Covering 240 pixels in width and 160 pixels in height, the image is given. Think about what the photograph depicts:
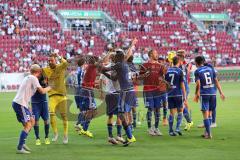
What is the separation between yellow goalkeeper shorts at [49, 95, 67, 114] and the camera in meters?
16.0

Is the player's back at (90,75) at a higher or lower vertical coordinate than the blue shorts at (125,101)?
higher

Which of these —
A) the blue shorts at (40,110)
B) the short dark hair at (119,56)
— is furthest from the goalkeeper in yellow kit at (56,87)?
the short dark hair at (119,56)

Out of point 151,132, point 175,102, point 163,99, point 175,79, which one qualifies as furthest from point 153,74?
point 151,132

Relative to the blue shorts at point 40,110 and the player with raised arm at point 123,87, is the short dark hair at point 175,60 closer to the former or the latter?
the player with raised arm at point 123,87

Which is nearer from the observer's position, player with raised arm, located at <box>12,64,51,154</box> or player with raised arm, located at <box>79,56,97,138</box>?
player with raised arm, located at <box>12,64,51,154</box>

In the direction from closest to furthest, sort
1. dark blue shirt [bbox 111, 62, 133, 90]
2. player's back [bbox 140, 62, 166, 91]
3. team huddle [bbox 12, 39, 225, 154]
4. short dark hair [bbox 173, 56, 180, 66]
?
1. team huddle [bbox 12, 39, 225, 154]
2. dark blue shirt [bbox 111, 62, 133, 90]
3. short dark hair [bbox 173, 56, 180, 66]
4. player's back [bbox 140, 62, 166, 91]

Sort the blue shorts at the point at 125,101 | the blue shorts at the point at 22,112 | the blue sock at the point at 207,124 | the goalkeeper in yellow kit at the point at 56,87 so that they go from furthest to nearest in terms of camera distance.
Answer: the blue sock at the point at 207,124 → the goalkeeper in yellow kit at the point at 56,87 → the blue shorts at the point at 125,101 → the blue shorts at the point at 22,112

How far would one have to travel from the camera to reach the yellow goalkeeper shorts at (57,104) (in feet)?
52.5

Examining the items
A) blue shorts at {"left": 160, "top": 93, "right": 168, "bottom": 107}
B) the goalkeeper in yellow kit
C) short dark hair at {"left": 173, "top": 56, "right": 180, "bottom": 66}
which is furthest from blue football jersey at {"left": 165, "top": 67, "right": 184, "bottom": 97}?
the goalkeeper in yellow kit

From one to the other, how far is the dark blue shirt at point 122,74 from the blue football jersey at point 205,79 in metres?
2.32

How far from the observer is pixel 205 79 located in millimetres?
16578

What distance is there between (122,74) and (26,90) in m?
2.38

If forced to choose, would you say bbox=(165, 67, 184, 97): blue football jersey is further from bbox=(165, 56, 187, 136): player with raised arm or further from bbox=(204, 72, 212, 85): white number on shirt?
bbox=(204, 72, 212, 85): white number on shirt

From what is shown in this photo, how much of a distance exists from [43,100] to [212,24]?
4983 centimetres
